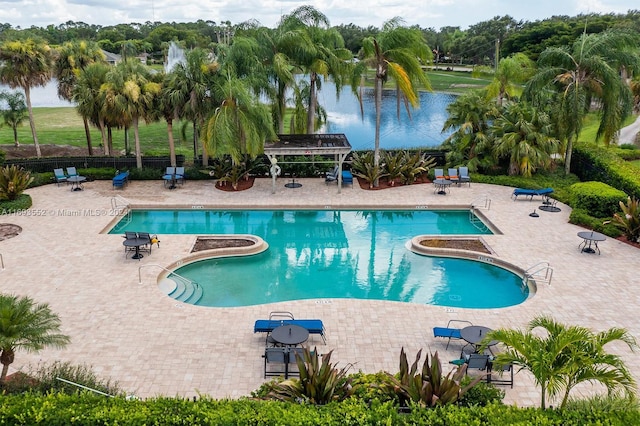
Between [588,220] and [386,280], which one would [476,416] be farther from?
[588,220]

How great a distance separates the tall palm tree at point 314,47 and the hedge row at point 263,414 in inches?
791

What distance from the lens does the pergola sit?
2461cm

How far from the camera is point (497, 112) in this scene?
1113 inches

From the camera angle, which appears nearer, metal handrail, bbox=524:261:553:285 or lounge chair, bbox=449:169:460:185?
metal handrail, bbox=524:261:553:285

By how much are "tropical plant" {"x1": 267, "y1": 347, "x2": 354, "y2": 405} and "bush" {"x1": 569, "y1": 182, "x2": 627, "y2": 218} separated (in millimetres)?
16122

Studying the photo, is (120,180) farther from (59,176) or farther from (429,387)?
(429,387)

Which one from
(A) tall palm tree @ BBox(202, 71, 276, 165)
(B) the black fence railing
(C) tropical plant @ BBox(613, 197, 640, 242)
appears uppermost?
(A) tall palm tree @ BBox(202, 71, 276, 165)

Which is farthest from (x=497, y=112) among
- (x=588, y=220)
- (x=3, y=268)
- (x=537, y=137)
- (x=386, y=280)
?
(x=3, y=268)

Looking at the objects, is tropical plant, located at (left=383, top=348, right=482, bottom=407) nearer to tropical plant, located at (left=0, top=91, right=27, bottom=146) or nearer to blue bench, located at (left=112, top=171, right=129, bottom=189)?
blue bench, located at (left=112, top=171, right=129, bottom=189)

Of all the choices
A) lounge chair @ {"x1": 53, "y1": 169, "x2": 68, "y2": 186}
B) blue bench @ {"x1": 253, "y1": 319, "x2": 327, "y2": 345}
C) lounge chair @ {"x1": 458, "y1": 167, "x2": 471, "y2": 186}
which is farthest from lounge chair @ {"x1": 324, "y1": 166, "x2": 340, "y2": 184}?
blue bench @ {"x1": 253, "y1": 319, "x2": 327, "y2": 345}

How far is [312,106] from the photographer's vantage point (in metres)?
28.8

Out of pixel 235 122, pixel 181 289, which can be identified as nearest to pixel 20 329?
pixel 181 289

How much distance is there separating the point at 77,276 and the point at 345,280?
8.41 m

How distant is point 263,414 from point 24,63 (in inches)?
983
